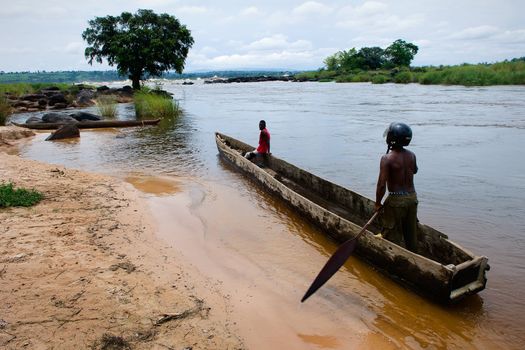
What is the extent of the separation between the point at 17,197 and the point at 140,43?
31975 millimetres

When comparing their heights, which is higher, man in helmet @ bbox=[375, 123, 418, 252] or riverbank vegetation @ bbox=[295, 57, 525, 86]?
riverbank vegetation @ bbox=[295, 57, 525, 86]

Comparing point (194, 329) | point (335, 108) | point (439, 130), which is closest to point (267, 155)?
point (194, 329)

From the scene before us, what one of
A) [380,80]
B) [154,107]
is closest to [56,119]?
[154,107]

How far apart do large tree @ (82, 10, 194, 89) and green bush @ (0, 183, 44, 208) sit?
30276 mm

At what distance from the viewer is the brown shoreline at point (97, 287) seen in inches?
136

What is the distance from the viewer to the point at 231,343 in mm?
3684

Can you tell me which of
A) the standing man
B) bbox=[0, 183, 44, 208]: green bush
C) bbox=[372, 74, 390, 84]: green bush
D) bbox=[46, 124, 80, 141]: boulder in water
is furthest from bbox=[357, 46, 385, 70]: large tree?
bbox=[0, 183, 44, 208]: green bush

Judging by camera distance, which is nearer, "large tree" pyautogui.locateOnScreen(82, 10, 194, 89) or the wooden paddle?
the wooden paddle

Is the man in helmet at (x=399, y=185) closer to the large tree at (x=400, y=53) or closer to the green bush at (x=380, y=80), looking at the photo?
the green bush at (x=380, y=80)

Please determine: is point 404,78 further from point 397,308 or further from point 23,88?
point 397,308

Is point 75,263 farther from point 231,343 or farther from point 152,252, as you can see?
point 231,343

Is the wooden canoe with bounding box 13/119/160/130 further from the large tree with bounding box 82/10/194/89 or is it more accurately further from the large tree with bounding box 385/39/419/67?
the large tree with bounding box 385/39/419/67

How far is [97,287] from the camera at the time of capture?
4.22 meters

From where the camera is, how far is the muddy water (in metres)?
4.23
